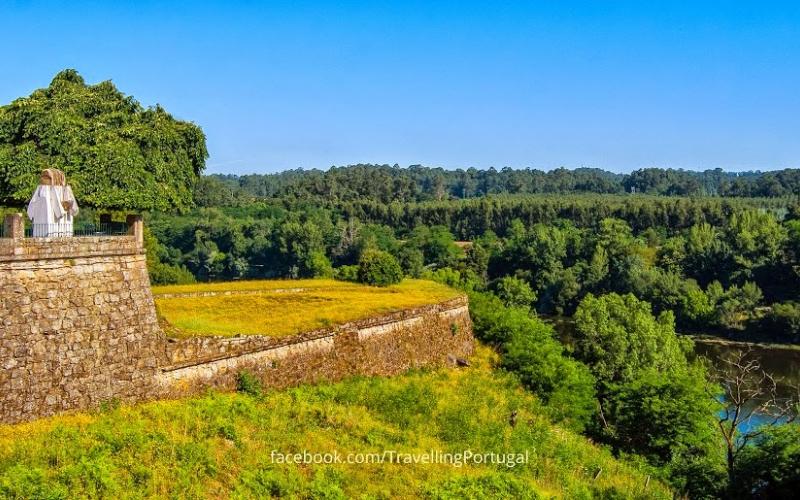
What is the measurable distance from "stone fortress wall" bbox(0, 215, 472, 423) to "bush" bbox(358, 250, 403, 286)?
1394 centimetres

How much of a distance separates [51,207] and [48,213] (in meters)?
0.19

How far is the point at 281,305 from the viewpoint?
1062 inches

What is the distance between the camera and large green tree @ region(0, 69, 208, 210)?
64.8ft

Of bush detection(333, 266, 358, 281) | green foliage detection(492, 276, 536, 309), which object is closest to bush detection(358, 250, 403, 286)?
bush detection(333, 266, 358, 281)

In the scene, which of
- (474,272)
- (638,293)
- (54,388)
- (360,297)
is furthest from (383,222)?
(54,388)

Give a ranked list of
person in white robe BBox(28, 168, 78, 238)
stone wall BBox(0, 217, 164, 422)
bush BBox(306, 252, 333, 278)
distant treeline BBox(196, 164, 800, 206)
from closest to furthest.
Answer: stone wall BBox(0, 217, 164, 422), person in white robe BBox(28, 168, 78, 238), bush BBox(306, 252, 333, 278), distant treeline BBox(196, 164, 800, 206)

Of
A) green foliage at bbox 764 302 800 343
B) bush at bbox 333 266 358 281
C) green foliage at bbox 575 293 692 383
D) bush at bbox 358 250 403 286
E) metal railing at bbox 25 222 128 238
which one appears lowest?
green foliage at bbox 764 302 800 343

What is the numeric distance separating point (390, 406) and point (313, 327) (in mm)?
3540

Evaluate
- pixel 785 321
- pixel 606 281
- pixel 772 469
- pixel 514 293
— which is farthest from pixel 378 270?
pixel 606 281

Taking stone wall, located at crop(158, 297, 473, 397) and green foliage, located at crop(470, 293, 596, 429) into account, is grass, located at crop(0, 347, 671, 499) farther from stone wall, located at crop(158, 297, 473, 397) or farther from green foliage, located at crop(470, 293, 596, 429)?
green foliage, located at crop(470, 293, 596, 429)

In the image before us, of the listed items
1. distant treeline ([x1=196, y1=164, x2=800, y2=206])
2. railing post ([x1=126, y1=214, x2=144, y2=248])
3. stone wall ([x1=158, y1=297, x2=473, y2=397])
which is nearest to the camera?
stone wall ([x1=158, y1=297, x2=473, y2=397])

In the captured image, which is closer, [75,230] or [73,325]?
[73,325]

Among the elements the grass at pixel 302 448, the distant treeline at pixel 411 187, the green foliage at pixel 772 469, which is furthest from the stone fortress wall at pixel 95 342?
the distant treeline at pixel 411 187

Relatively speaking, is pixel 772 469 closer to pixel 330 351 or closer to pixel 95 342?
pixel 330 351
